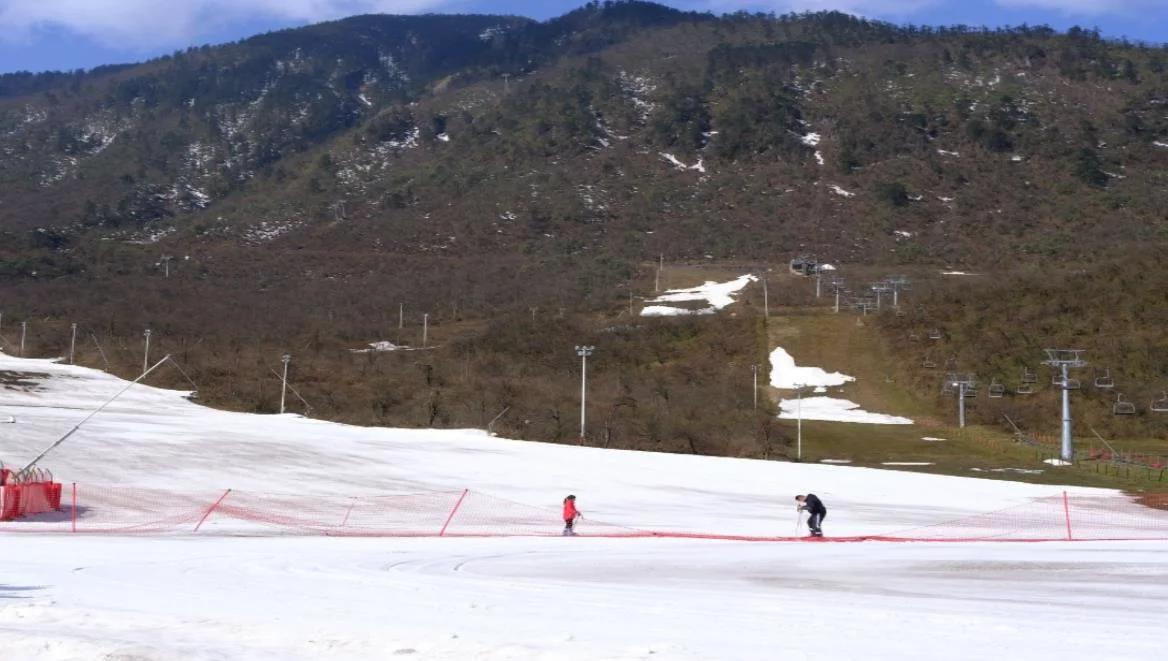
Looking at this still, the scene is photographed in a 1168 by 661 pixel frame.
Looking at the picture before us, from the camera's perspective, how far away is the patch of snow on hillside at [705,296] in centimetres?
11569

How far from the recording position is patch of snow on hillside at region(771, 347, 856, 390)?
86.1 meters

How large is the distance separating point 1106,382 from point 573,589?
7207cm

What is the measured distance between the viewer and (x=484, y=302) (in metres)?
134

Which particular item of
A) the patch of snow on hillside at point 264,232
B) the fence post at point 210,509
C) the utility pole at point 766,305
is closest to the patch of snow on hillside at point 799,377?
the utility pole at point 766,305

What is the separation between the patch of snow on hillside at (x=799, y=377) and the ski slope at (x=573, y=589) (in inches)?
1885

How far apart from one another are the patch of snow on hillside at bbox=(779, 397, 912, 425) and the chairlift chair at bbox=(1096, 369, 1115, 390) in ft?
42.4

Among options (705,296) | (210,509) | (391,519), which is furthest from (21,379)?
(705,296)

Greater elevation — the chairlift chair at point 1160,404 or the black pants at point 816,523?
the chairlift chair at point 1160,404

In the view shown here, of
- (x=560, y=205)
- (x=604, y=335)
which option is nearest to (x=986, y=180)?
(x=560, y=205)

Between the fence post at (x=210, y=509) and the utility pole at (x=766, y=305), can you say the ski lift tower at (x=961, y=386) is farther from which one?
the fence post at (x=210, y=509)

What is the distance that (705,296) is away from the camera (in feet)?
406

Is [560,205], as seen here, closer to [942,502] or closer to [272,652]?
[942,502]

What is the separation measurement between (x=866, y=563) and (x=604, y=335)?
84264 mm

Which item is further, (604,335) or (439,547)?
(604,335)
